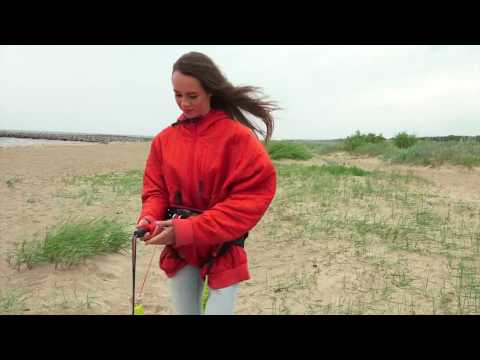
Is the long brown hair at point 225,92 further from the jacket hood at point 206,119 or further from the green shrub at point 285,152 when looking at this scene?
the green shrub at point 285,152

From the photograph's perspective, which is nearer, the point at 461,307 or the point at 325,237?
the point at 461,307

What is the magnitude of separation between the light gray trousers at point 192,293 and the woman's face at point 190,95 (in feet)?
2.18

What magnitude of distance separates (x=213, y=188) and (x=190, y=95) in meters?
0.39

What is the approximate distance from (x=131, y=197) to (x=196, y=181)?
20.9 feet

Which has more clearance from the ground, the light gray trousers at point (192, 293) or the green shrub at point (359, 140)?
the green shrub at point (359, 140)

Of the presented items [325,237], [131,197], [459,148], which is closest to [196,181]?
[325,237]

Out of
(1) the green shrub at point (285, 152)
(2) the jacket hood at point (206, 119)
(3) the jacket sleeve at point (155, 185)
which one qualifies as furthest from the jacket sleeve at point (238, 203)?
(1) the green shrub at point (285, 152)

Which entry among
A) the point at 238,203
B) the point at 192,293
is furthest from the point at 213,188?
the point at 192,293

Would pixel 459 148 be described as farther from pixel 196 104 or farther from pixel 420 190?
pixel 196 104

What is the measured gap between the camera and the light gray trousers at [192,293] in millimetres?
1644

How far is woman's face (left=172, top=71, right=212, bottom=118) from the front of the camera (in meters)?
1.59

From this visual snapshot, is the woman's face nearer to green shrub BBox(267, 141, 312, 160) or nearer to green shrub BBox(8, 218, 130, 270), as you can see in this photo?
green shrub BBox(8, 218, 130, 270)

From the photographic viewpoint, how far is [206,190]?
5.41 feet

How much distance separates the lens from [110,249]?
436 cm
